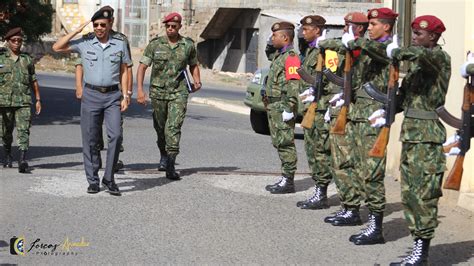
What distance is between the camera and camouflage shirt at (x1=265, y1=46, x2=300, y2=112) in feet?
37.2

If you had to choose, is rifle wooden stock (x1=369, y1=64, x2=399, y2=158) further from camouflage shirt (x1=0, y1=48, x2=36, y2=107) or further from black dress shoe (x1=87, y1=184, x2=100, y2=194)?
camouflage shirt (x1=0, y1=48, x2=36, y2=107)

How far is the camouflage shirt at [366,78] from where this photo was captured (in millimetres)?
8641

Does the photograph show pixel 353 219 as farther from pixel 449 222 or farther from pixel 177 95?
pixel 177 95

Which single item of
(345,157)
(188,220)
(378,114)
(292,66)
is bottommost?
(188,220)

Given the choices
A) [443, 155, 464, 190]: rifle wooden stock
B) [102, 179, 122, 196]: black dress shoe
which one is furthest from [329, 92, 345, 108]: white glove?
[102, 179, 122, 196]: black dress shoe

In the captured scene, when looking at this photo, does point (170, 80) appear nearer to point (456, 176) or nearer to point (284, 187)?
point (284, 187)

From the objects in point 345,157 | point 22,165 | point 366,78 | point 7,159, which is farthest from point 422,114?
point 7,159

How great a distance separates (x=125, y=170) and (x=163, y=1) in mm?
35079

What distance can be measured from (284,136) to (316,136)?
3.48ft

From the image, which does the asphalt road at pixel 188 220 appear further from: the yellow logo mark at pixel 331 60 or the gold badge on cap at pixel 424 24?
the gold badge on cap at pixel 424 24

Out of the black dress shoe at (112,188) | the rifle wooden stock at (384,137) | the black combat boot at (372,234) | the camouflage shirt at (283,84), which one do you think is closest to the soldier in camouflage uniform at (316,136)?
the camouflage shirt at (283,84)

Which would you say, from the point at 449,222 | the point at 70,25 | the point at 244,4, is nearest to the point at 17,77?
the point at 449,222

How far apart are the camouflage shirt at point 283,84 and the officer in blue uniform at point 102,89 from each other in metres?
1.63

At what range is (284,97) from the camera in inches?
454
